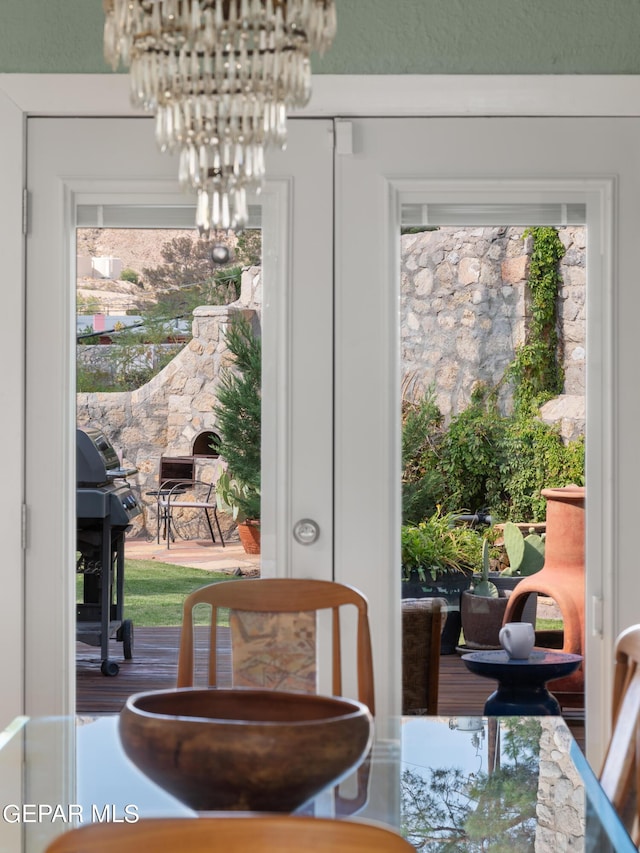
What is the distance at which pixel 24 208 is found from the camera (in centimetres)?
258

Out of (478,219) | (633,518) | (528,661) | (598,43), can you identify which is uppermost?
(598,43)

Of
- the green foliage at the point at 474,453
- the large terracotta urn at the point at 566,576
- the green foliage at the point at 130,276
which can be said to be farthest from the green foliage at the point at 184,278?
the large terracotta urn at the point at 566,576

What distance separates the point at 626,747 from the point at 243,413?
4.46 feet

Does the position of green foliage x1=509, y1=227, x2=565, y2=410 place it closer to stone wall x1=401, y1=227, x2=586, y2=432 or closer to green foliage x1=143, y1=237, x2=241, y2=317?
stone wall x1=401, y1=227, x2=586, y2=432

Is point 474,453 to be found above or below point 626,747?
above

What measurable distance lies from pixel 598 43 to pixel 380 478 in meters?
1.32

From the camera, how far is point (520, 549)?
2.66m

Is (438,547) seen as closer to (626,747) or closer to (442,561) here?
(442,561)

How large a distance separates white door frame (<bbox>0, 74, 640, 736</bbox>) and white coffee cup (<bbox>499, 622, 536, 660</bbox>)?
0.27 m

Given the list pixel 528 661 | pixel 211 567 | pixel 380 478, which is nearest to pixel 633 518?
pixel 528 661

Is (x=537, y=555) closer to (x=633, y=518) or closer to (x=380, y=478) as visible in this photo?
(x=633, y=518)

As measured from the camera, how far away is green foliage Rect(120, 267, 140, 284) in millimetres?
2682

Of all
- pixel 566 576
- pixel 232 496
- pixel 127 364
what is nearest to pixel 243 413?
pixel 232 496

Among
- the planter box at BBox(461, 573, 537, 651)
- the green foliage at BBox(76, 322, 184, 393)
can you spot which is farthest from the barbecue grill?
the planter box at BBox(461, 573, 537, 651)
